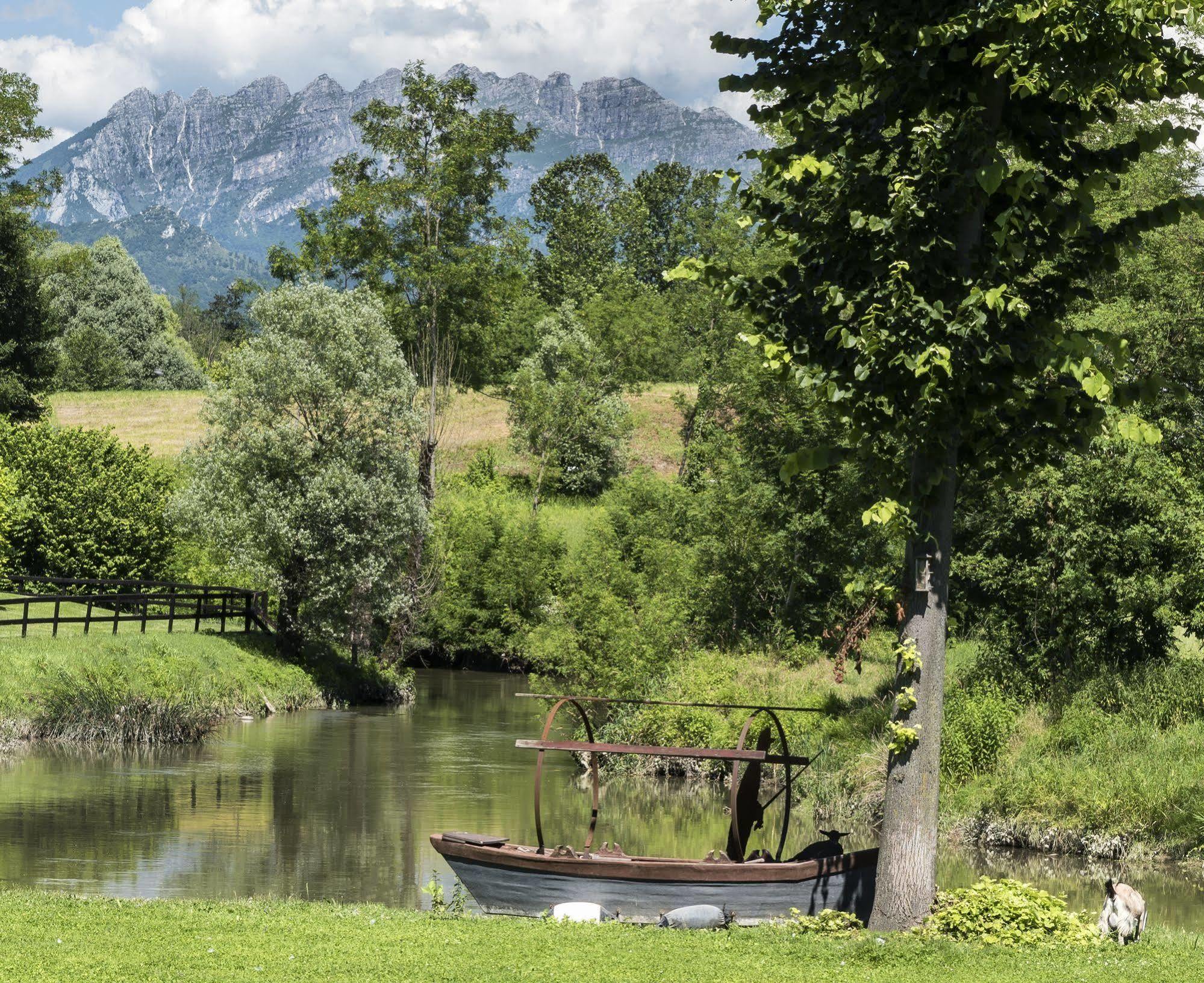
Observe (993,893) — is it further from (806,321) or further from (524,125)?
(524,125)

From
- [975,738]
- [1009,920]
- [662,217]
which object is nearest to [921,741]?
[1009,920]

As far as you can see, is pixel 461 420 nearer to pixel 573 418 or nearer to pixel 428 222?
pixel 573 418

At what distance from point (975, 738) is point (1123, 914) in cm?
1125

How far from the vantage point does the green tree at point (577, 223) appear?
93.6 meters

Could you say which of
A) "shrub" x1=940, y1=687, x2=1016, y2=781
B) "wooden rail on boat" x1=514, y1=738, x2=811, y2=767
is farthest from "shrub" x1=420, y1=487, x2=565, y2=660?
"wooden rail on boat" x1=514, y1=738, x2=811, y2=767

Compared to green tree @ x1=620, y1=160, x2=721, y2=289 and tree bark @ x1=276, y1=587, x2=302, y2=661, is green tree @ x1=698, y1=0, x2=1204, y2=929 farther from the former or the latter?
green tree @ x1=620, y1=160, x2=721, y2=289

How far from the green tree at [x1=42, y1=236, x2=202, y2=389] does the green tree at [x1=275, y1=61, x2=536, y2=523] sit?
144ft

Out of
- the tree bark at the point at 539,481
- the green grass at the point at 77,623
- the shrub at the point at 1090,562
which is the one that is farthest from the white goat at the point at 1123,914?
the tree bark at the point at 539,481

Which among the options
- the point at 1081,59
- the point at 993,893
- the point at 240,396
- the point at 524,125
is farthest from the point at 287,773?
the point at 524,125

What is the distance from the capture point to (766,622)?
1464 inches

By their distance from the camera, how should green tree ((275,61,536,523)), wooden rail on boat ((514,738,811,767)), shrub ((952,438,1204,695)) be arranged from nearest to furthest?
1. wooden rail on boat ((514,738,811,767))
2. shrub ((952,438,1204,695))
3. green tree ((275,61,536,523))

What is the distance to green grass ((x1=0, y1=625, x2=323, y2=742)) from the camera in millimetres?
29328

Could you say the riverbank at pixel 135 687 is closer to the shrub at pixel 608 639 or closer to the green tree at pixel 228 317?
the shrub at pixel 608 639

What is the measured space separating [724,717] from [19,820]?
14.0 m
